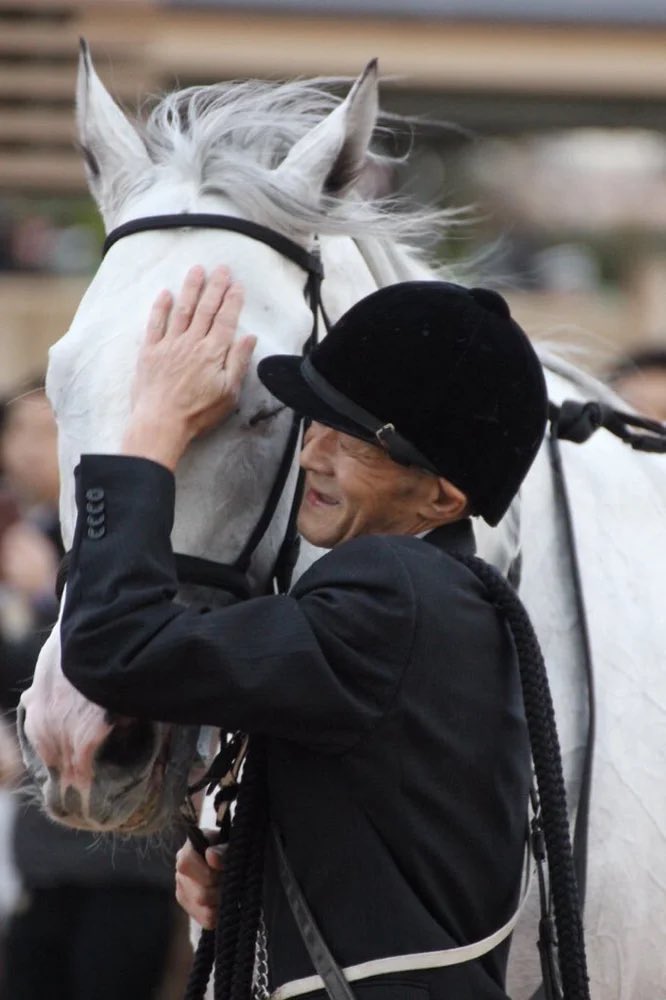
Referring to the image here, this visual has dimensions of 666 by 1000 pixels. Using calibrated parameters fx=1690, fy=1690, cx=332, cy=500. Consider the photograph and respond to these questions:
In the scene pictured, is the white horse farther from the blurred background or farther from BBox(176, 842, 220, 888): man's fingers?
the blurred background

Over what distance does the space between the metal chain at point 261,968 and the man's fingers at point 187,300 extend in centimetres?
82

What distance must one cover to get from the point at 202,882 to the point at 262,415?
0.68 metres

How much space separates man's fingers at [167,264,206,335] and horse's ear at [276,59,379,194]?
10.8 inches

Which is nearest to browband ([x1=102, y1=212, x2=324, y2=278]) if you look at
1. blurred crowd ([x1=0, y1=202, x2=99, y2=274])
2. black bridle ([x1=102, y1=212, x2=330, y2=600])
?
black bridle ([x1=102, y1=212, x2=330, y2=600])

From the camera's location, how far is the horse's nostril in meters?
2.23

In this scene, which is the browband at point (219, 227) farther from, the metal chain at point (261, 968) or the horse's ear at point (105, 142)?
the metal chain at point (261, 968)

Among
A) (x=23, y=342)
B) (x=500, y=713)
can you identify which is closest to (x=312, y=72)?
(x=23, y=342)

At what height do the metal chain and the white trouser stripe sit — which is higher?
the white trouser stripe

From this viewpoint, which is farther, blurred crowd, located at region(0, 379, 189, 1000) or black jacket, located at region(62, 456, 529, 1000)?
blurred crowd, located at region(0, 379, 189, 1000)

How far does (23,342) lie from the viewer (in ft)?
33.4

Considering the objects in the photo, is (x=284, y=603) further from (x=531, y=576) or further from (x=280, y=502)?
(x=531, y=576)

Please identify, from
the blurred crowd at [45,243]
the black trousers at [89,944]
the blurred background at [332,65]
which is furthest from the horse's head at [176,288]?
the blurred crowd at [45,243]

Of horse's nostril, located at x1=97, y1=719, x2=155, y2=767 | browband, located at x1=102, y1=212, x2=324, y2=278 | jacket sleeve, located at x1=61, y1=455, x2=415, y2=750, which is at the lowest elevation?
horse's nostril, located at x1=97, y1=719, x2=155, y2=767

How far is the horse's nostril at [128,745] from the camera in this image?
2.23 meters
